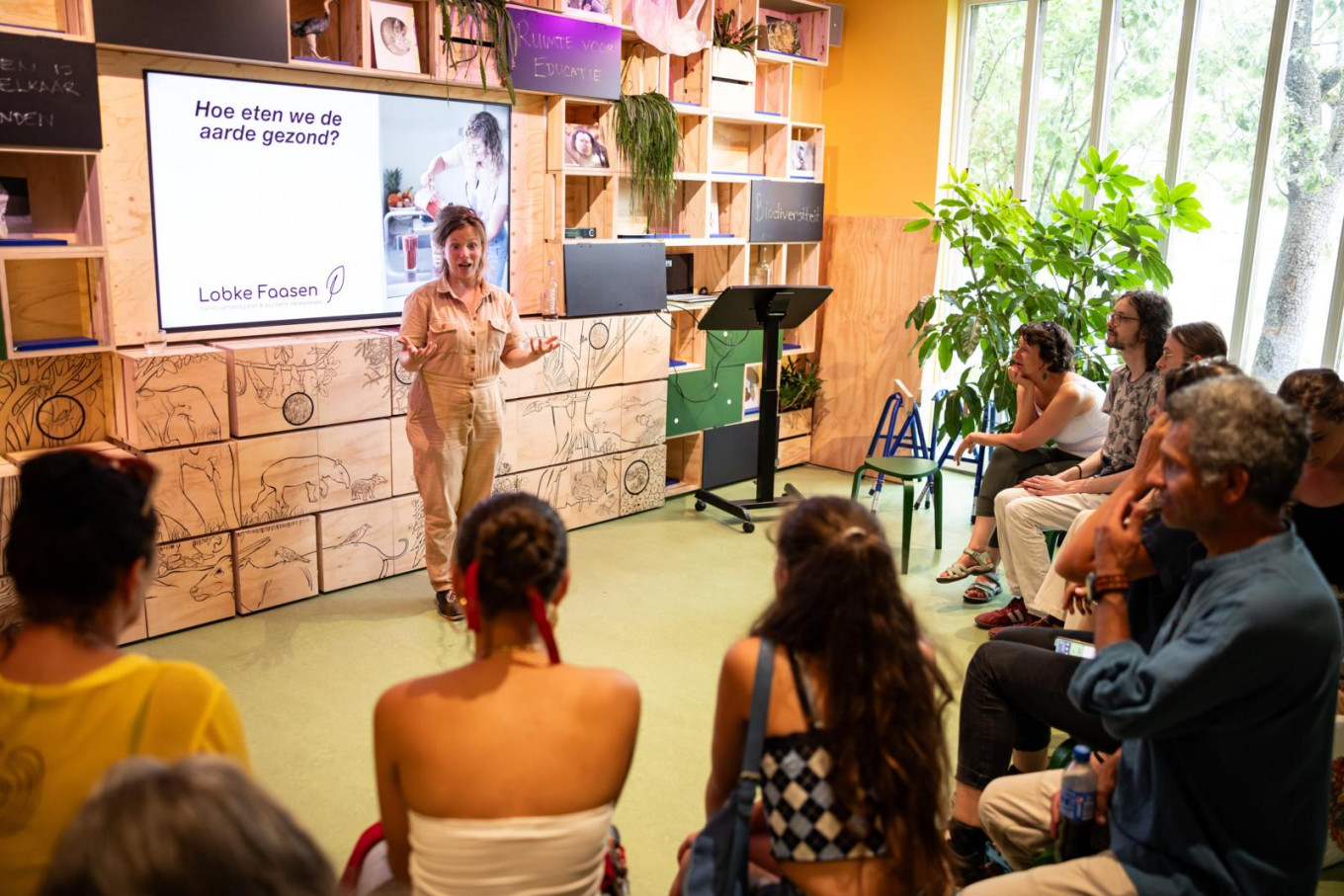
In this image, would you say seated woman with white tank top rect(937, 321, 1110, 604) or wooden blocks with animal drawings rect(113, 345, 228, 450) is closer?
wooden blocks with animal drawings rect(113, 345, 228, 450)

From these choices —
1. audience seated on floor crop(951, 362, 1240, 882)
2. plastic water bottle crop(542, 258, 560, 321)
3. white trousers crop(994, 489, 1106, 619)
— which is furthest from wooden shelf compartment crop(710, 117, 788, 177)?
audience seated on floor crop(951, 362, 1240, 882)

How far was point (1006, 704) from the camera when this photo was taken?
2523 mm

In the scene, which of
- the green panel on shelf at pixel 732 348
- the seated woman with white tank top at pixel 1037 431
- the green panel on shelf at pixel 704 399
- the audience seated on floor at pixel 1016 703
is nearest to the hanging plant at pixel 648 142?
the green panel on shelf at pixel 732 348

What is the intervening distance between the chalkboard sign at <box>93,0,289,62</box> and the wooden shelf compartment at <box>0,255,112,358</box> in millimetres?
755

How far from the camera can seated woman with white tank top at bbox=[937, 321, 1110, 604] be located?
14.3 feet

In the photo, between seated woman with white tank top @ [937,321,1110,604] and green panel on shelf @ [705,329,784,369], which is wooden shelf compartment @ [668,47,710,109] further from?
seated woman with white tank top @ [937,321,1110,604]

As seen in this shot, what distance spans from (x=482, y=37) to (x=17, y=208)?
188cm

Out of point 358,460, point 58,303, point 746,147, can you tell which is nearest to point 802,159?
point 746,147

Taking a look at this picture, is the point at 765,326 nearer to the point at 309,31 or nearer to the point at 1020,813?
the point at 309,31

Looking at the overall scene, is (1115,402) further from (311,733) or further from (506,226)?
(311,733)

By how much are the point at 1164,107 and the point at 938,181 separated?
119cm

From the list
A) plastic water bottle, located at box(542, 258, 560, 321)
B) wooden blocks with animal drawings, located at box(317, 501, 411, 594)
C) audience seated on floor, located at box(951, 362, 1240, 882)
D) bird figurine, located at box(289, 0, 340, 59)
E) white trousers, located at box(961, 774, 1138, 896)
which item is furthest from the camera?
plastic water bottle, located at box(542, 258, 560, 321)

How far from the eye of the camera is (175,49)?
3656 millimetres

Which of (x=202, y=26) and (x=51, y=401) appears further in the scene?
(x=51, y=401)
